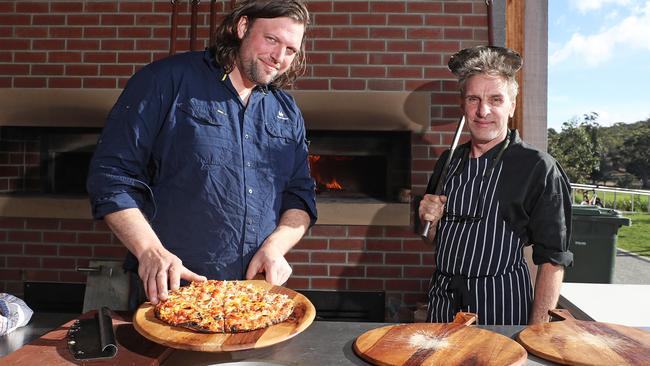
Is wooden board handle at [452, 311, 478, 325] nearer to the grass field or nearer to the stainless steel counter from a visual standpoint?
the stainless steel counter

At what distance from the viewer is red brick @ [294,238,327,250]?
3.42 meters

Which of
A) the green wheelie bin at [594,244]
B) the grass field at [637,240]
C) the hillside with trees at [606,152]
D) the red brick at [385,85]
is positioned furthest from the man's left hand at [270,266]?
the grass field at [637,240]

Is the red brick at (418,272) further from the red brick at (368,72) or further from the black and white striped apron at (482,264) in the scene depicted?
the black and white striped apron at (482,264)

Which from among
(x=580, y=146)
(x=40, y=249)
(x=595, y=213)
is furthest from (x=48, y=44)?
(x=580, y=146)

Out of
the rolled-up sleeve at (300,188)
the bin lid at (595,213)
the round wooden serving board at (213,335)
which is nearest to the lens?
the round wooden serving board at (213,335)

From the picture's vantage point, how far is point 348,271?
3.42m

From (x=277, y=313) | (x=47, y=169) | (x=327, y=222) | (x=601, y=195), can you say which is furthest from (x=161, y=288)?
(x=601, y=195)

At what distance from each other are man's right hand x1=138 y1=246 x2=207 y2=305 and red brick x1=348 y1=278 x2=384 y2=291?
220 cm

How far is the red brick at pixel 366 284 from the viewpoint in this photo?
3.42 metres

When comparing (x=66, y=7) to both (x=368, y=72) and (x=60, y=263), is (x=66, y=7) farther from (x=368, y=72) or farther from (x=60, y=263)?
(x=368, y=72)

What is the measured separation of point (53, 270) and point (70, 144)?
802mm

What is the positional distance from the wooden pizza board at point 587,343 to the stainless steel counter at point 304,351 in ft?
0.10

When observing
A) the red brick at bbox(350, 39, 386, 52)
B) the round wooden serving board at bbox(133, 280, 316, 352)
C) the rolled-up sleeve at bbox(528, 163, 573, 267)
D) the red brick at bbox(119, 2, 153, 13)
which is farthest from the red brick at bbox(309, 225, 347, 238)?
the round wooden serving board at bbox(133, 280, 316, 352)

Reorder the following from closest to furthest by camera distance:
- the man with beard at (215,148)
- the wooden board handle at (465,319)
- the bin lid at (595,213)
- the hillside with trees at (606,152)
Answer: the wooden board handle at (465,319)
the man with beard at (215,148)
the bin lid at (595,213)
the hillside with trees at (606,152)
